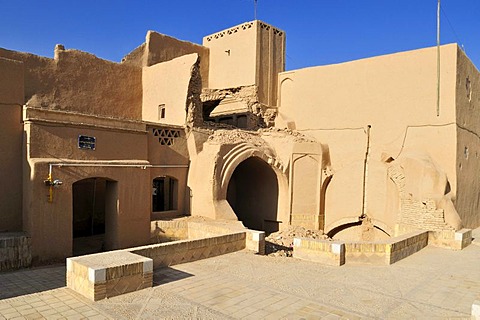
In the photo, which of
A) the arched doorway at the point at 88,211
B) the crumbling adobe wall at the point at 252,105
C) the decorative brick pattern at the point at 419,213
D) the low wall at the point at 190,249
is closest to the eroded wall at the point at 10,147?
the arched doorway at the point at 88,211

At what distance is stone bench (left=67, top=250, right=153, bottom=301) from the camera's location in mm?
5811

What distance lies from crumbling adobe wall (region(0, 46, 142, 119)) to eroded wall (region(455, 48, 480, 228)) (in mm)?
13962

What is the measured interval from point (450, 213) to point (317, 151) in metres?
6.29

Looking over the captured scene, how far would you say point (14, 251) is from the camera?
30.9 ft

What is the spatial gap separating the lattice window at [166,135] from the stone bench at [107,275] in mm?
7764

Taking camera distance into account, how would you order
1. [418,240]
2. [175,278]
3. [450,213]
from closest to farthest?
1. [175,278]
2. [418,240]
3. [450,213]

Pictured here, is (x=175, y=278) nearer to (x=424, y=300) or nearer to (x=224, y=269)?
(x=224, y=269)

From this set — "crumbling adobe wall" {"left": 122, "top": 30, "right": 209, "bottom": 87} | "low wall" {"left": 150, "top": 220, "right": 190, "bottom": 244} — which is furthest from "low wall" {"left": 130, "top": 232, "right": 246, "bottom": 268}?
"crumbling adobe wall" {"left": 122, "top": 30, "right": 209, "bottom": 87}

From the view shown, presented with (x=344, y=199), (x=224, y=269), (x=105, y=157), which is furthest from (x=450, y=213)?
(x=105, y=157)

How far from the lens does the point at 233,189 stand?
19.1 m

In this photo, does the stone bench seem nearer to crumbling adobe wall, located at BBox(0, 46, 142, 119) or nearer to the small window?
crumbling adobe wall, located at BBox(0, 46, 142, 119)

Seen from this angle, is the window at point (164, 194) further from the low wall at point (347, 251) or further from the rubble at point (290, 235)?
the low wall at point (347, 251)

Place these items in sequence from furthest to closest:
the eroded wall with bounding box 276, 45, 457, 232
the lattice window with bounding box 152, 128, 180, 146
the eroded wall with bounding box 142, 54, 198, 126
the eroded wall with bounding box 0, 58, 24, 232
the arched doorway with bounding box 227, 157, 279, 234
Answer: the arched doorway with bounding box 227, 157, 279, 234, the eroded wall with bounding box 142, 54, 198, 126, the eroded wall with bounding box 276, 45, 457, 232, the lattice window with bounding box 152, 128, 180, 146, the eroded wall with bounding box 0, 58, 24, 232

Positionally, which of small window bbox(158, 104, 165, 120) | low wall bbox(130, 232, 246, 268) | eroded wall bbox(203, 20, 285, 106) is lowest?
low wall bbox(130, 232, 246, 268)
